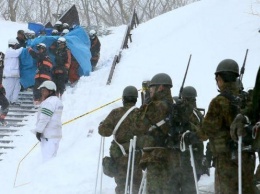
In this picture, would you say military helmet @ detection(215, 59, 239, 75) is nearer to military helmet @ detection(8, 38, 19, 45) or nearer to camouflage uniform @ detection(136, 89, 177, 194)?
camouflage uniform @ detection(136, 89, 177, 194)

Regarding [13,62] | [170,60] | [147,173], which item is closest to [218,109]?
[147,173]

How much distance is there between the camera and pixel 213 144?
18.3 ft

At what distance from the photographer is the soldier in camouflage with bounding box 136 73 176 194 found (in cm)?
636

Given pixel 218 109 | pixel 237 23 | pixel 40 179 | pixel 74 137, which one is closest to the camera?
pixel 218 109

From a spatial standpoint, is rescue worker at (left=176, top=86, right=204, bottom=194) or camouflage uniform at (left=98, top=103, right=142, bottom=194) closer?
rescue worker at (left=176, top=86, right=204, bottom=194)

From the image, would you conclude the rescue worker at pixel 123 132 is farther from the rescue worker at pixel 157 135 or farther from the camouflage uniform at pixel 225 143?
the camouflage uniform at pixel 225 143

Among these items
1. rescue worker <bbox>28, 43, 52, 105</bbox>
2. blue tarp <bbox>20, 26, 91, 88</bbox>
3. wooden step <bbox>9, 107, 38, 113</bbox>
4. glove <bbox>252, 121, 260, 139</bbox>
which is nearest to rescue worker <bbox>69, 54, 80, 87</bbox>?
blue tarp <bbox>20, 26, 91, 88</bbox>

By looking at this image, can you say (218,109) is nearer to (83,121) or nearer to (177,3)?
(83,121)

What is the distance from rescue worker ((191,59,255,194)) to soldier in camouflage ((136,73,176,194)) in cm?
89

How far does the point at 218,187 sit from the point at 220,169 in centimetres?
21

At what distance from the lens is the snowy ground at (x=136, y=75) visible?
9508mm

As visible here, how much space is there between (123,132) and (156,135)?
3.53ft

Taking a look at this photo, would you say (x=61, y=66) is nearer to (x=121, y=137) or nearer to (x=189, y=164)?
(x=121, y=137)

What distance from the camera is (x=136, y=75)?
14.9m
